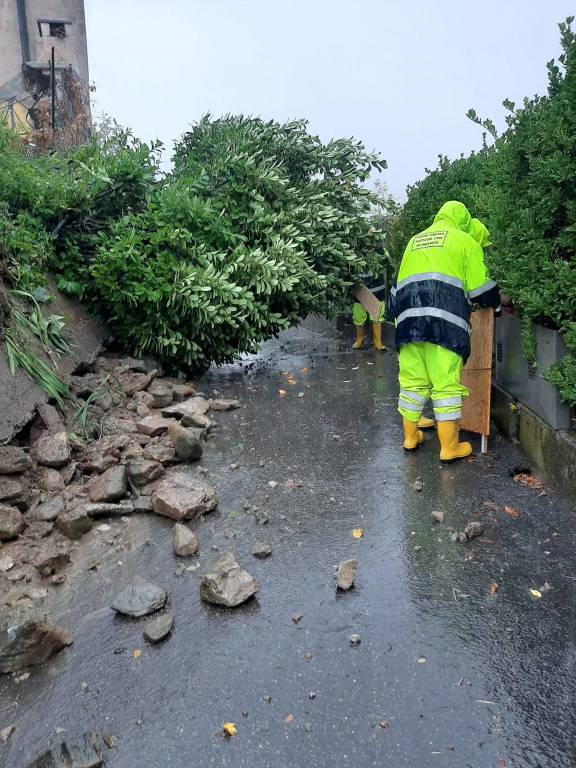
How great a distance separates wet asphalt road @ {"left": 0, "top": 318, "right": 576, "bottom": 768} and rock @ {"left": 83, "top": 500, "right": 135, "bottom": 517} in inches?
3.3

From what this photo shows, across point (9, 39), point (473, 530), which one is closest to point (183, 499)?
point (473, 530)

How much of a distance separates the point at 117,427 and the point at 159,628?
2756 mm

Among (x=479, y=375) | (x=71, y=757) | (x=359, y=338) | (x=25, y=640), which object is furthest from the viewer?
(x=359, y=338)

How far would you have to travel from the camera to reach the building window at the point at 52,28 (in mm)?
18250

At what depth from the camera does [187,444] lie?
5047mm

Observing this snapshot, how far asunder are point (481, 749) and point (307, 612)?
103cm

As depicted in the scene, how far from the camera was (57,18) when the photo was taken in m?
18.9

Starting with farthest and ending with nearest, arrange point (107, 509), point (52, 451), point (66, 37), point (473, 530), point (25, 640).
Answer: point (66, 37), point (52, 451), point (107, 509), point (473, 530), point (25, 640)

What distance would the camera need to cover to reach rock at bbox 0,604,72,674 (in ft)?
8.99

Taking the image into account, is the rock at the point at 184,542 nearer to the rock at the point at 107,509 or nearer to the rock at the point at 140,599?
the rock at the point at 140,599

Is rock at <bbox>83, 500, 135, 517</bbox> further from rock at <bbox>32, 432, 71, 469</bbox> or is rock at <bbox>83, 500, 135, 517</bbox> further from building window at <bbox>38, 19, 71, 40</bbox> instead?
building window at <bbox>38, 19, 71, 40</bbox>

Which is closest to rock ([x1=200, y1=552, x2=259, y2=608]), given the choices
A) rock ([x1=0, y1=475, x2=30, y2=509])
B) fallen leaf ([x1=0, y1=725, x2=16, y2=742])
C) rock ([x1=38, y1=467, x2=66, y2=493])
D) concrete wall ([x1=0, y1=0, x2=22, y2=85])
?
fallen leaf ([x1=0, y1=725, x2=16, y2=742])

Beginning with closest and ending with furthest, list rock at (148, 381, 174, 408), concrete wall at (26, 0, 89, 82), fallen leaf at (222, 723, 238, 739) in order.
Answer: fallen leaf at (222, 723, 238, 739) → rock at (148, 381, 174, 408) → concrete wall at (26, 0, 89, 82)

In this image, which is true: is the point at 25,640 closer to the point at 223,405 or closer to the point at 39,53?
the point at 223,405
